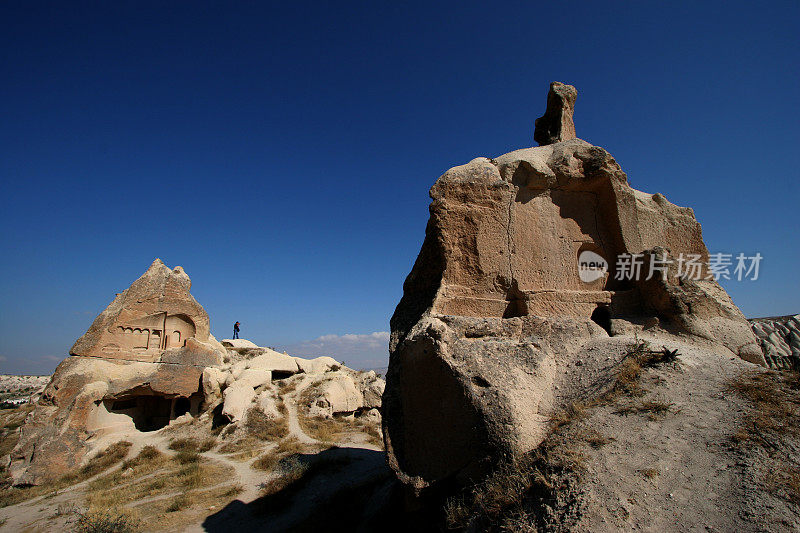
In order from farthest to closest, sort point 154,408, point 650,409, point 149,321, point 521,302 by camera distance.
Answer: point 154,408, point 149,321, point 521,302, point 650,409

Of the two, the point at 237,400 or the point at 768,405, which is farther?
the point at 237,400

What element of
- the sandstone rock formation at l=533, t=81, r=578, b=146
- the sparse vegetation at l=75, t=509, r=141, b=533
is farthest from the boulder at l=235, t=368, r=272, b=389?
the sandstone rock formation at l=533, t=81, r=578, b=146

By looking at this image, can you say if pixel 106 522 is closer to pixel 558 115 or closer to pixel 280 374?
pixel 280 374

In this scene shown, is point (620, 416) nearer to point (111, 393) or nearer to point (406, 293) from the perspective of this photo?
point (406, 293)

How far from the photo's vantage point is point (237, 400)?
11.5m

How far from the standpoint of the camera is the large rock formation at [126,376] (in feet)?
31.0

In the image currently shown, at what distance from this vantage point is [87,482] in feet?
28.6

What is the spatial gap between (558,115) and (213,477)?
33.6ft

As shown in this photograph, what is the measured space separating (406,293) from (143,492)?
22.2 ft

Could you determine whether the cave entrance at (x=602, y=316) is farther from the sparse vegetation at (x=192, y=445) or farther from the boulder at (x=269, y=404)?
the sparse vegetation at (x=192, y=445)

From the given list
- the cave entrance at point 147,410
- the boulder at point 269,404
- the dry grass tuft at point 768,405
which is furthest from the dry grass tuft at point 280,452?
the dry grass tuft at point 768,405

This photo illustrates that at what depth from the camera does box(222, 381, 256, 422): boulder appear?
36.8 feet

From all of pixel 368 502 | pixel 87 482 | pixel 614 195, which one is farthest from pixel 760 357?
pixel 87 482

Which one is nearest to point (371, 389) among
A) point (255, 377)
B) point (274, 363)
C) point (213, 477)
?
point (274, 363)
